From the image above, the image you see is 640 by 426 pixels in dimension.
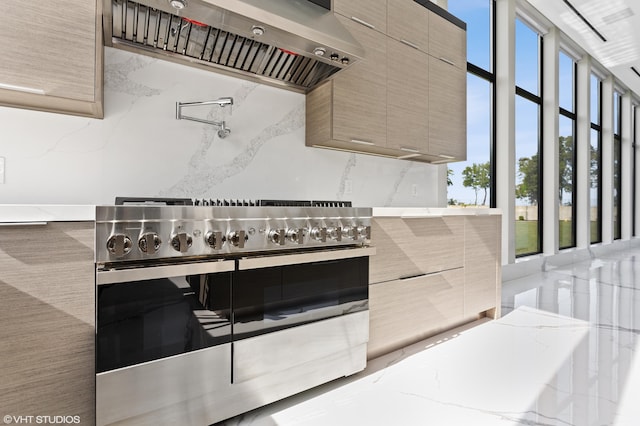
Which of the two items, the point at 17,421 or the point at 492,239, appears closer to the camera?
the point at 17,421

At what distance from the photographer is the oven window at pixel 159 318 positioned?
42.6 inches

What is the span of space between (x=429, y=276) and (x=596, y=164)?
264 inches

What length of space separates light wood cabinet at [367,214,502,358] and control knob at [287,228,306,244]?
1.53 ft

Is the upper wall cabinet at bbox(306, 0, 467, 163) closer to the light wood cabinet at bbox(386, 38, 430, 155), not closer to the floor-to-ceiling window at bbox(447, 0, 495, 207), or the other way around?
the light wood cabinet at bbox(386, 38, 430, 155)

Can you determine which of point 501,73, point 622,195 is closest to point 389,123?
point 501,73

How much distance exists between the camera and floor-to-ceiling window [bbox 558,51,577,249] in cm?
549

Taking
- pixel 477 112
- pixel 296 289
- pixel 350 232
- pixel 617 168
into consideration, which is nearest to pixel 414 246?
pixel 350 232

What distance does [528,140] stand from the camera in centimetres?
477

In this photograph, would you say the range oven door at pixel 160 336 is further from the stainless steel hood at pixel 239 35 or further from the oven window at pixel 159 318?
the stainless steel hood at pixel 239 35

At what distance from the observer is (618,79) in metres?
6.89

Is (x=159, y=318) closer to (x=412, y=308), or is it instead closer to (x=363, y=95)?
(x=412, y=308)

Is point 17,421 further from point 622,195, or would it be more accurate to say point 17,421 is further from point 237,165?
point 622,195

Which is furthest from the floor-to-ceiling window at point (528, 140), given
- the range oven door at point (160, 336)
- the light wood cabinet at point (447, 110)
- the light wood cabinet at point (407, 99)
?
the range oven door at point (160, 336)

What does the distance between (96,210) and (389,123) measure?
1837 mm
